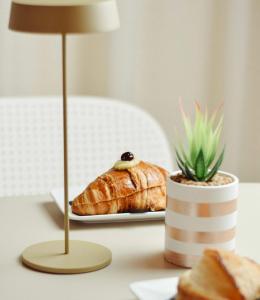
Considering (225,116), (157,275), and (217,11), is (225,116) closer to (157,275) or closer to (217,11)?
(217,11)

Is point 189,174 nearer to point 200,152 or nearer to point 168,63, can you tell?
point 200,152

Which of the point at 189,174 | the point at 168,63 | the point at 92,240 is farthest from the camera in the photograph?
the point at 168,63

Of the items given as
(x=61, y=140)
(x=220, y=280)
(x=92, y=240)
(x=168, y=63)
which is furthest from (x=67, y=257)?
(x=168, y=63)

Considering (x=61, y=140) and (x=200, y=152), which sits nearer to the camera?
(x=200, y=152)

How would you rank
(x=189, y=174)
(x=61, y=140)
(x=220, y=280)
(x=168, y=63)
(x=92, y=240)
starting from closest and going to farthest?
(x=220, y=280) < (x=189, y=174) < (x=92, y=240) < (x=61, y=140) < (x=168, y=63)

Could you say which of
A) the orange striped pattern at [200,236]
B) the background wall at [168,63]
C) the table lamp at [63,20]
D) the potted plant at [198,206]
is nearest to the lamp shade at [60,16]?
the table lamp at [63,20]

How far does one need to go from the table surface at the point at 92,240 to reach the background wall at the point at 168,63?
81 cm

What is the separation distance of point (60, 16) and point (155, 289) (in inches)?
14.9

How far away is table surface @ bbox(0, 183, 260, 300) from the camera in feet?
3.57

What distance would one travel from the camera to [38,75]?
2295 mm

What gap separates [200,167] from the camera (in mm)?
1172

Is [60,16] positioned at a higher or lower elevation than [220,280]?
higher

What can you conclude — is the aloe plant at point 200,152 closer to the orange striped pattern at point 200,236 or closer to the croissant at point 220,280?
the orange striped pattern at point 200,236

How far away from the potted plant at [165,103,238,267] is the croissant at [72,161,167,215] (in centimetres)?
17
